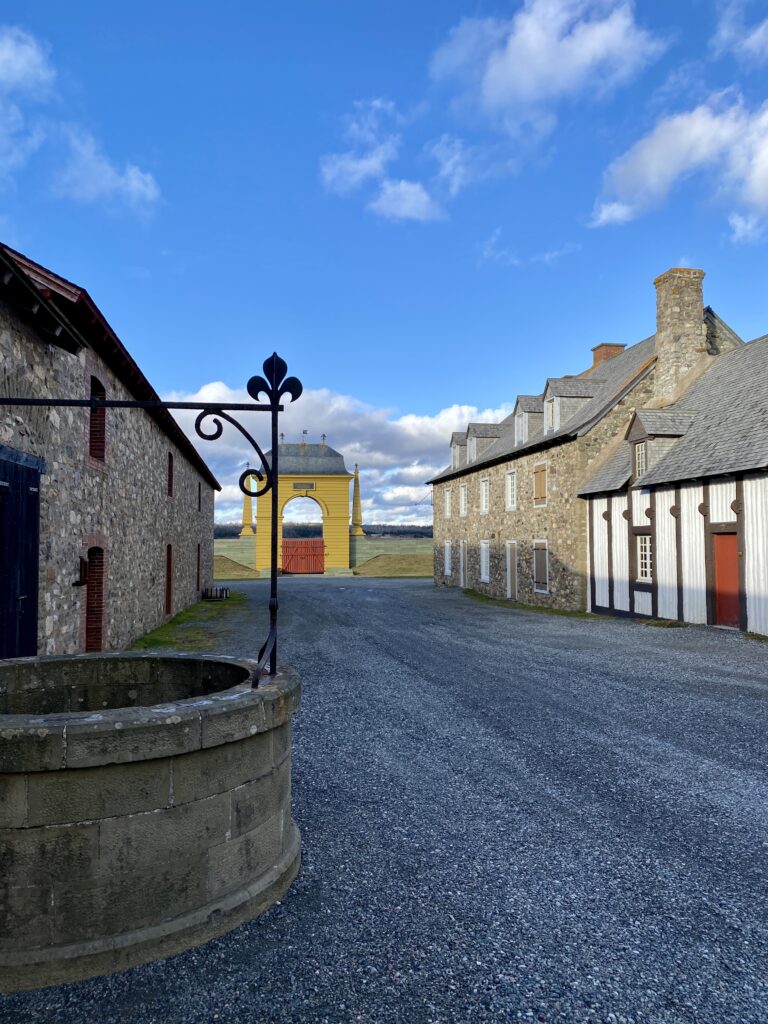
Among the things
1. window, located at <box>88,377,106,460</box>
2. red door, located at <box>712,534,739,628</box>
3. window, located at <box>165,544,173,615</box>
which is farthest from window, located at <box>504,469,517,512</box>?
window, located at <box>88,377,106,460</box>

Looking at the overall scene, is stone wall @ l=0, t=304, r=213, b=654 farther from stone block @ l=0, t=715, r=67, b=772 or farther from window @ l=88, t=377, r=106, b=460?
stone block @ l=0, t=715, r=67, b=772

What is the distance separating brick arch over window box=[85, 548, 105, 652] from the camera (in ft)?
33.5

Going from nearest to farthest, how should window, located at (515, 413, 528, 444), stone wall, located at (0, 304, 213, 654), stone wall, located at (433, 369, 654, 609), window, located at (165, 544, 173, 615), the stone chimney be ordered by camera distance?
stone wall, located at (0, 304, 213, 654) < window, located at (165, 544, 173, 615) < the stone chimney < stone wall, located at (433, 369, 654, 609) < window, located at (515, 413, 528, 444)

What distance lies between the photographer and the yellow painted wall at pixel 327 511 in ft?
135

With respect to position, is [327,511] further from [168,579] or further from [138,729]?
[138,729]

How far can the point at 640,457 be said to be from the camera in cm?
1767

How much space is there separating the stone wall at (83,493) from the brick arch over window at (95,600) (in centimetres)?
18

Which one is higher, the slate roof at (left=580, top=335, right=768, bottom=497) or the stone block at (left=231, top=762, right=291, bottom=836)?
the slate roof at (left=580, top=335, right=768, bottom=497)

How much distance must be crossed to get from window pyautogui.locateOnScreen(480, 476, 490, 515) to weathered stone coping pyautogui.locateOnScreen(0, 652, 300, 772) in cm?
2382

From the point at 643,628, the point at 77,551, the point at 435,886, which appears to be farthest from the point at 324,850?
the point at 643,628

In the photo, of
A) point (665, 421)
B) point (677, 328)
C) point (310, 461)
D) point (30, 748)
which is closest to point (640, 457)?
point (665, 421)

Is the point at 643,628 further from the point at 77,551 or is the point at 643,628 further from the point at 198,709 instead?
the point at 198,709

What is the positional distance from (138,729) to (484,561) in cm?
2490

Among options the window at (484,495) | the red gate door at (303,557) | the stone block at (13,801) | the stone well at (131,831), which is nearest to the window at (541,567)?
the window at (484,495)
